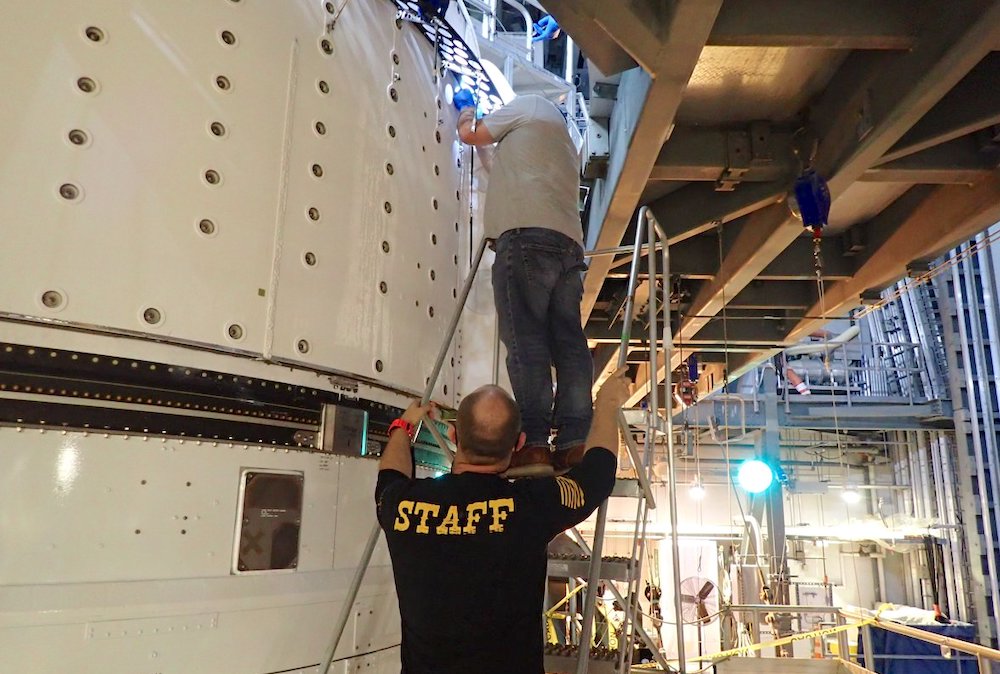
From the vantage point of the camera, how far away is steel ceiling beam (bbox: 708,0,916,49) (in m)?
4.33

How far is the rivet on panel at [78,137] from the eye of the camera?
286 cm

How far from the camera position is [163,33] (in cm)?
317

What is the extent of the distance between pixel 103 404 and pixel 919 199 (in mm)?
6922

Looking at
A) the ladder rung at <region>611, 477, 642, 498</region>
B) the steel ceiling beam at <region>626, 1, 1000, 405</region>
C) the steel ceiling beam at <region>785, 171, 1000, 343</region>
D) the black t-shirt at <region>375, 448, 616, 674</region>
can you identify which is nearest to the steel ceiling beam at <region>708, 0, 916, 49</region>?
the steel ceiling beam at <region>626, 1, 1000, 405</region>

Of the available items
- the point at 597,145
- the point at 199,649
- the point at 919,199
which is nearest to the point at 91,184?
the point at 199,649

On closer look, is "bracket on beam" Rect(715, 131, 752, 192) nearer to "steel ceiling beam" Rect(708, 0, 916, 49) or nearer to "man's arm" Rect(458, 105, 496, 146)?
"steel ceiling beam" Rect(708, 0, 916, 49)

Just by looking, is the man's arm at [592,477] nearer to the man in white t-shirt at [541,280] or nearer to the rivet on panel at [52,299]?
the man in white t-shirt at [541,280]

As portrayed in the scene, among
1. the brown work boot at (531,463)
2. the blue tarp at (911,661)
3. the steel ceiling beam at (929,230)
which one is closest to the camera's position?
the brown work boot at (531,463)

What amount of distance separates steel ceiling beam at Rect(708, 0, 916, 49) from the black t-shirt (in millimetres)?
3304

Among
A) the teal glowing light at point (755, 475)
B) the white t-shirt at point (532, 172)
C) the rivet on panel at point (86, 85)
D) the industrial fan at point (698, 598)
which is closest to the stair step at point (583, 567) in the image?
the white t-shirt at point (532, 172)

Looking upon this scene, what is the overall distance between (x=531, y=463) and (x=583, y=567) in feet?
1.67

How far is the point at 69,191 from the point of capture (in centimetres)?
283

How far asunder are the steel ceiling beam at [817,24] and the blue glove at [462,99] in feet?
5.69

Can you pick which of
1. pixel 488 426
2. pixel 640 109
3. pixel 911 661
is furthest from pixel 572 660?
pixel 911 661
